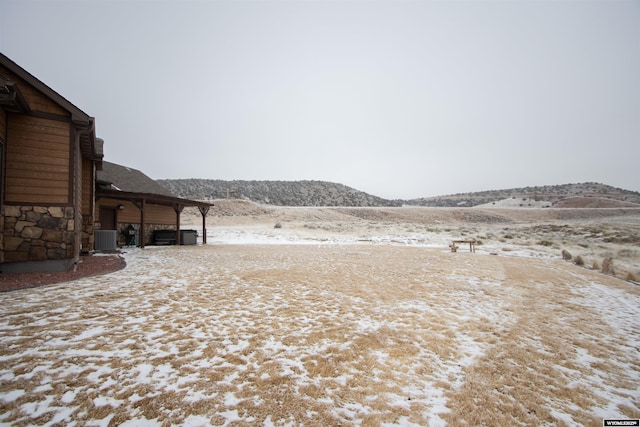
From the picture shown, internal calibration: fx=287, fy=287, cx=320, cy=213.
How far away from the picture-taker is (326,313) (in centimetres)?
546

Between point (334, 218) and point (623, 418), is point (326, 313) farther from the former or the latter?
point (334, 218)

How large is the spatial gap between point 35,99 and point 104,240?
7.46 metres

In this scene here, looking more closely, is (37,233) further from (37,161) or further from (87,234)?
(87,234)

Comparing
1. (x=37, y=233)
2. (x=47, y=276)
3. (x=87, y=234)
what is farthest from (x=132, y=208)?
(x=47, y=276)

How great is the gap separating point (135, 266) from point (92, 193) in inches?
204

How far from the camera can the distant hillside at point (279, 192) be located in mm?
66438

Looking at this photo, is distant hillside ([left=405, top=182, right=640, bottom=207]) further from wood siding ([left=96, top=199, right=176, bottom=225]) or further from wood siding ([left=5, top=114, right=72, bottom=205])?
wood siding ([left=5, top=114, right=72, bottom=205])

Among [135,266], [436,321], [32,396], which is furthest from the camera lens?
[135,266]

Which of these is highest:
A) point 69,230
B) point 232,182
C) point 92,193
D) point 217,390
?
point 232,182

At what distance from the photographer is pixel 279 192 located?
7238 centimetres

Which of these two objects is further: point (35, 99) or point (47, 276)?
point (35, 99)

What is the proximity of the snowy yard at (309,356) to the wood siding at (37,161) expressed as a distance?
3.16m

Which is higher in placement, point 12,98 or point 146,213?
point 12,98

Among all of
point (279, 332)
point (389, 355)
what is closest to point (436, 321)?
point (389, 355)
